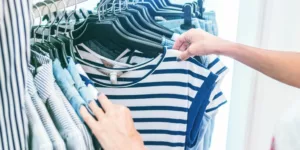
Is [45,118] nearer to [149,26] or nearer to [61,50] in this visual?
[61,50]

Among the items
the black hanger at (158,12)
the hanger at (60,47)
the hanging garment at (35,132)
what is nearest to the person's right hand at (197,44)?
the black hanger at (158,12)

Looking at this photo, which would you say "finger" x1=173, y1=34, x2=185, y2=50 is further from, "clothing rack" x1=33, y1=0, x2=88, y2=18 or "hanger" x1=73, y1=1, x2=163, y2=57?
"clothing rack" x1=33, y1=0, x2=88, y2=18

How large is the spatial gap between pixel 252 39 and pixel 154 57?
505mm

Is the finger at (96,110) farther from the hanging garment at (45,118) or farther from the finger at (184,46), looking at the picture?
the finger at (184,46)

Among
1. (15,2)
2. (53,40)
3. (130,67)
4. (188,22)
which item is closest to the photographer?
(15,2)

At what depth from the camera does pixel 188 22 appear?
89 cm

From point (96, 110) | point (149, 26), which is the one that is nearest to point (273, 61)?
point (149, 26)

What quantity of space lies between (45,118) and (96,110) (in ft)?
0.32

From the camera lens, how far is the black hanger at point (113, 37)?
2.46 feet

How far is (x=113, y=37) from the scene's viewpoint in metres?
0.77

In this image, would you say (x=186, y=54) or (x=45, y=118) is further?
(x=186, y=54)

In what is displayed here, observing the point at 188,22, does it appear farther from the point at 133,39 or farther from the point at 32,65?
the point at 32,65

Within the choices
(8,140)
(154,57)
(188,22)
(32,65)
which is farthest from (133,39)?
(8,140)

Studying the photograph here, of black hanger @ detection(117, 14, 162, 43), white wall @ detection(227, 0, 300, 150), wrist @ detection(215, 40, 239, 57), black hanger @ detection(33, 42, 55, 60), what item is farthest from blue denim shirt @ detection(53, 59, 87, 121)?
white wall @ detection(227, 0, 300, 150)
